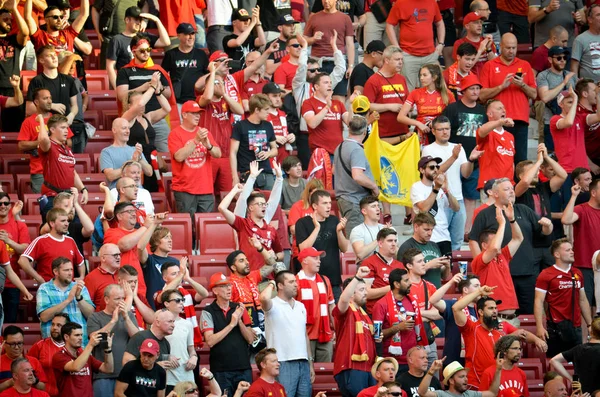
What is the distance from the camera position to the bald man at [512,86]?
1770cm

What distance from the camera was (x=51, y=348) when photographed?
13289 mm

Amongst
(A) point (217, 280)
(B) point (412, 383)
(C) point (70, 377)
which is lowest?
(B) point (412, 383)

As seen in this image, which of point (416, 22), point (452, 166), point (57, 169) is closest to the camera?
point (57, 169)

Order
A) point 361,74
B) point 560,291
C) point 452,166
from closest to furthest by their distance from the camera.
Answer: point 560,291 < point 452,166 < point 361,74

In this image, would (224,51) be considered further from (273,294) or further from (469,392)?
(469,392)

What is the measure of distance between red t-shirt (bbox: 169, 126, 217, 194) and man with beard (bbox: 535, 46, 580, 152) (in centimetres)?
455

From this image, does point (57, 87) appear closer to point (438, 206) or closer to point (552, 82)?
point (438, 206)

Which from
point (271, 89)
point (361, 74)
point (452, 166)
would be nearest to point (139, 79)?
point (271, 89)

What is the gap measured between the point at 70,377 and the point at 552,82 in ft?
25.8

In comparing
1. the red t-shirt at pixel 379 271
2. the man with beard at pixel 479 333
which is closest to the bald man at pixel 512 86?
the red t-shirt at pixel 379 271

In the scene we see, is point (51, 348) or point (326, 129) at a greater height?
point (326, 129)

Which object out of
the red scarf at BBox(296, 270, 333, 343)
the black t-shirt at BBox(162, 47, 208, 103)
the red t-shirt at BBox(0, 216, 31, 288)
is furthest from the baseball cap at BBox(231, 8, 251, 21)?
the red scarf at BBox(296, 270, 333, 343)

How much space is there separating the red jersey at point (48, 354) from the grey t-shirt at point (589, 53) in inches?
335

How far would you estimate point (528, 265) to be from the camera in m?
15.3
